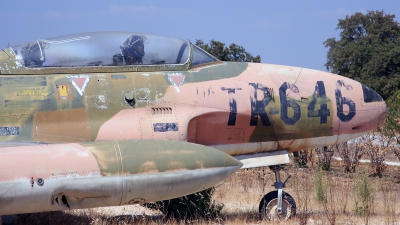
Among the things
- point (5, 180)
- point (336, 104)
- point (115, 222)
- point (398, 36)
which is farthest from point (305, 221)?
point (398, 36)

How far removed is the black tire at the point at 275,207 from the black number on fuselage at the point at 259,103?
1206 millimetres

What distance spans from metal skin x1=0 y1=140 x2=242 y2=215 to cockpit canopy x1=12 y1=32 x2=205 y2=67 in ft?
4.70

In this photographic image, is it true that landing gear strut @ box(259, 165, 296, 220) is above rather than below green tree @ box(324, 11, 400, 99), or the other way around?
below

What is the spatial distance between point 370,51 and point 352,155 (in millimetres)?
32415

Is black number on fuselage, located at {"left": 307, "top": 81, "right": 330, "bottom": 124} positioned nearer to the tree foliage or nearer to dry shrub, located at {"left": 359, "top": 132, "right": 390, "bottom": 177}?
dry shrub, located at {"left": 359, "top": 132, "right": 390, "bottom": 177}

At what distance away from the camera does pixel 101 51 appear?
784cm

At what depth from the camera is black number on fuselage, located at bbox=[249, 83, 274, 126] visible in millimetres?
8117

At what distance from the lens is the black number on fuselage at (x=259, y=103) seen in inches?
320

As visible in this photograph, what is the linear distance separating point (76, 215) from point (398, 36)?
164ft

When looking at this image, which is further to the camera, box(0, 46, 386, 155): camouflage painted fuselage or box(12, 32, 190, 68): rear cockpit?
box(12, 32, 190, 68): rear cockpit

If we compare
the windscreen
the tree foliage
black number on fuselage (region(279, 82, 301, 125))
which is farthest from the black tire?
the tree foliage

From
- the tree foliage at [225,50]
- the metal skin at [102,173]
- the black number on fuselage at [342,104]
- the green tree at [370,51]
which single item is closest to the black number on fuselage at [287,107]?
the black number on fuselage at [342,104]

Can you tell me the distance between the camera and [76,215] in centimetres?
912

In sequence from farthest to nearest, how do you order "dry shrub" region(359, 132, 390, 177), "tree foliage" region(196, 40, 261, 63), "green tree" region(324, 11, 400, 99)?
1. "green tree" region(324, 11, 400, 99)
2. "tree foliage" region(196, 40, 261, 63)
3. "dry shrub" region(359, 132, 390, 177)
